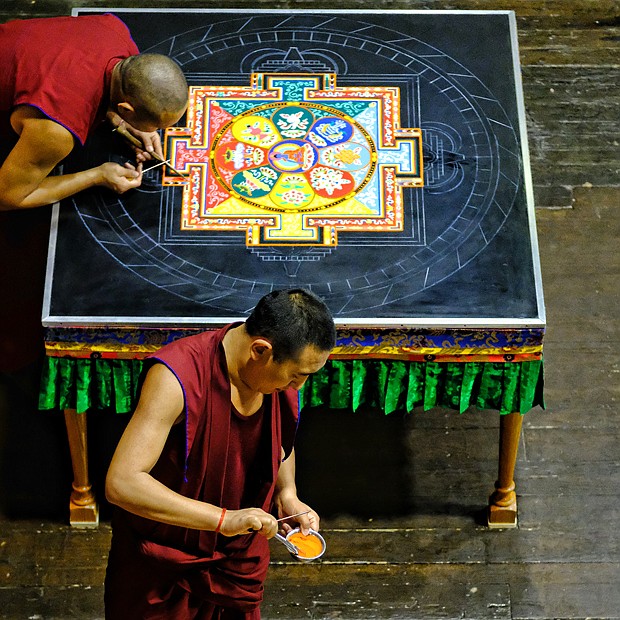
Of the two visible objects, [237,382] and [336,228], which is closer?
[237,382]

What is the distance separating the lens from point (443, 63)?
4.34 m

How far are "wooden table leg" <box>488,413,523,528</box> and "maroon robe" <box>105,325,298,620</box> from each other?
1.07m

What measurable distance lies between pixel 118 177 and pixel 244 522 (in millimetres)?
1550

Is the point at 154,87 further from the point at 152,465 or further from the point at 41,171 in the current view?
the point at 152,465

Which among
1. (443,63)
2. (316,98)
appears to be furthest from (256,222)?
(443,63)

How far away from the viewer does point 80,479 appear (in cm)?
406

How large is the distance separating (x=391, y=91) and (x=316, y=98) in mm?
266

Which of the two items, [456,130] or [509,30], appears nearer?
[456,130]

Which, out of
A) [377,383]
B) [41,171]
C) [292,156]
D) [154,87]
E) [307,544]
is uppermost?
[154,87]

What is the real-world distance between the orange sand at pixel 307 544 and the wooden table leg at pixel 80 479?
37.5 inches

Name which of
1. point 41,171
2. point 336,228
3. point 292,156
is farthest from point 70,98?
point 336,228

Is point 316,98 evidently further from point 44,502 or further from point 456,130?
point 44,502

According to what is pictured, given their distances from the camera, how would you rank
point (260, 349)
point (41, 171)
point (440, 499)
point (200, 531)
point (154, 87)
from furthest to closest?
point (440, 499), point (41, 171), point (154, 87), point (200, 531), point (260, 349)

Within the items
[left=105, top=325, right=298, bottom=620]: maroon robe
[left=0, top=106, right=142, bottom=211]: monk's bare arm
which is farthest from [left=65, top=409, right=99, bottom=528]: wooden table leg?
[left=105, top=325, right=298, bottom=620]: maroon robe
